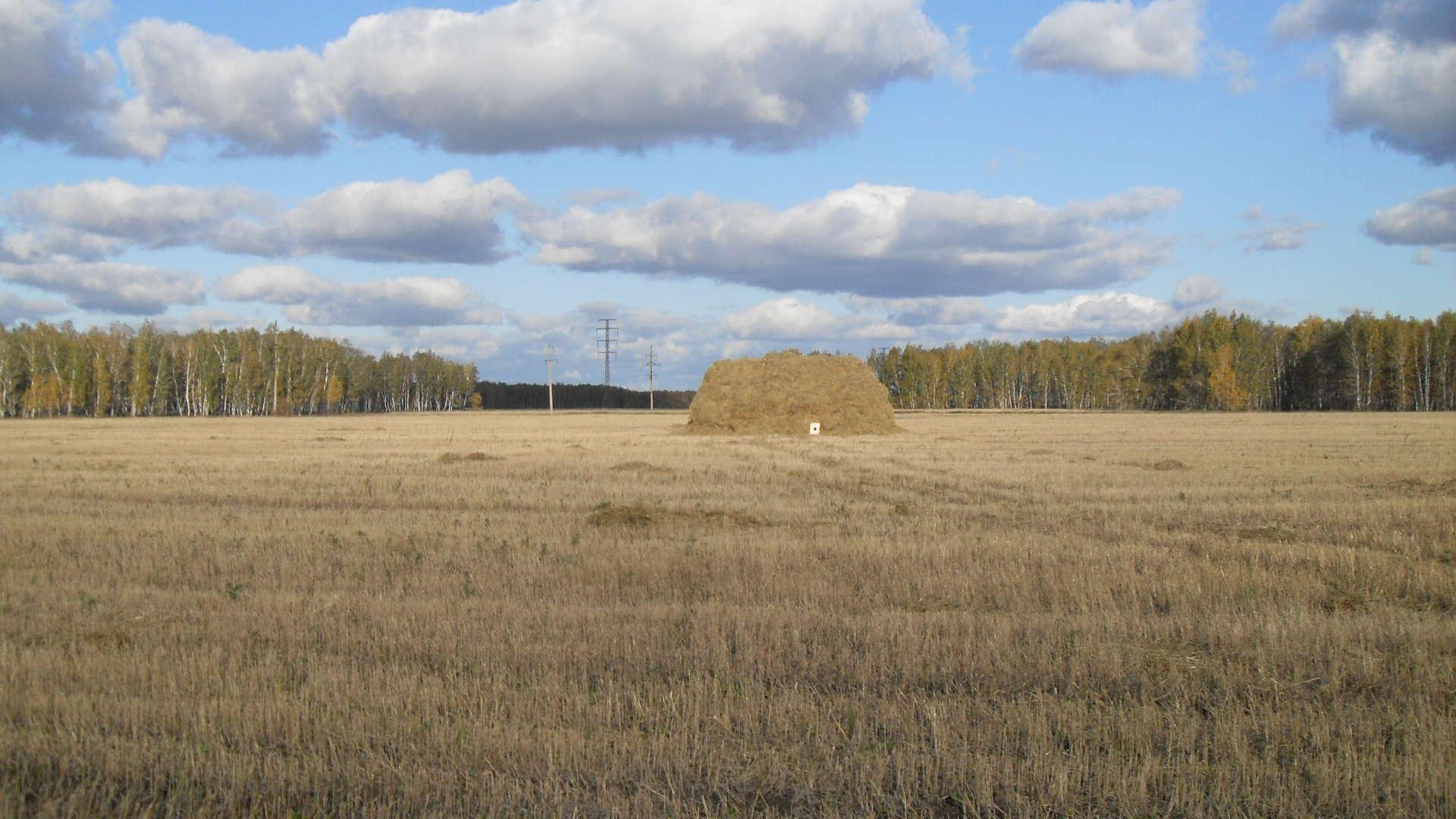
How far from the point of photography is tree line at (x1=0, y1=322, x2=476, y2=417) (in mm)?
114812

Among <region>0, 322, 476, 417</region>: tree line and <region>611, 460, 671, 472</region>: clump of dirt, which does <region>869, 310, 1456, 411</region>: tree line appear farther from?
<region>611, 460, 671, 472</region>: clump of dirt

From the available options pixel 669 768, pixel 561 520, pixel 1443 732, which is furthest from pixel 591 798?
pixel 561 520

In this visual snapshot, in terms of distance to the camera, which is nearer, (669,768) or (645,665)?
(669,768)

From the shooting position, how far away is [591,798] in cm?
552

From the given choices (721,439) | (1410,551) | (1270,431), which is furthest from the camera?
(1270,431)

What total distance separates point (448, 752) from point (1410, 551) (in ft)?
44.7

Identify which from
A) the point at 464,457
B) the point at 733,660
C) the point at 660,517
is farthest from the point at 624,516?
the point at 464,457

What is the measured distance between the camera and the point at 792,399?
55.2 meters

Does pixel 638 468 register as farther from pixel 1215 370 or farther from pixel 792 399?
pixel 1215 370

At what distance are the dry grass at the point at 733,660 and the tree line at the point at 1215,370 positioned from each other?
4443 inches

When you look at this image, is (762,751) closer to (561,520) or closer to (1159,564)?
(1159,564)

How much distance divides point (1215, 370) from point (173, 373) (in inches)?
5282

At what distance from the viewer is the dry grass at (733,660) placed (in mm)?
5688

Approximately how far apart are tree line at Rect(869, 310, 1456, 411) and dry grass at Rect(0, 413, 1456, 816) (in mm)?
112844
